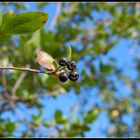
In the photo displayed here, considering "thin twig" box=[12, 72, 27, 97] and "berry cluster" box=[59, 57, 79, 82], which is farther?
"thin twig" box=[12, 72, 27, 97]

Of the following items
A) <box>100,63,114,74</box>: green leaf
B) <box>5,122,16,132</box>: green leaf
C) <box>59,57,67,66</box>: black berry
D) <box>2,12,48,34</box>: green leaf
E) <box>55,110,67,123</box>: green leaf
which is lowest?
<box>5,122,16,132</box>: green leaf

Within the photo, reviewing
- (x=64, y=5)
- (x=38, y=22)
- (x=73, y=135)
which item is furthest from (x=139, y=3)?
(x=38, y=22)

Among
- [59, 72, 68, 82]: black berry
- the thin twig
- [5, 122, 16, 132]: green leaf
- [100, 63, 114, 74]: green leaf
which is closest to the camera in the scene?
[59, 72, 68, 82]: black berry

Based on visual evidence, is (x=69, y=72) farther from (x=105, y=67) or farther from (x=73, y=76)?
(x=105, y=67)

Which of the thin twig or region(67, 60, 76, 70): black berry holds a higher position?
region(67, 60, 76, 70): black berry

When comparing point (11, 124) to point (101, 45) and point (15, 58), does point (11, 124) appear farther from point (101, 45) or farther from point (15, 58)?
point (101, 45)

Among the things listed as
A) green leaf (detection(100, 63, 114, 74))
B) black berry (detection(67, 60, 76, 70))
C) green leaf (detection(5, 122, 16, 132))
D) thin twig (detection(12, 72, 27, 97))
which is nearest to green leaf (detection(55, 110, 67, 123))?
green leaf (detection(5, 122, 16, 132))

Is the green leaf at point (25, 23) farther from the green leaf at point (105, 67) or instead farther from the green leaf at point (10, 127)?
the green leaf at point (105, 67)

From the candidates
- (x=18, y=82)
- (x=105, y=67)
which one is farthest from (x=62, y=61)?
(x=105, y=67)

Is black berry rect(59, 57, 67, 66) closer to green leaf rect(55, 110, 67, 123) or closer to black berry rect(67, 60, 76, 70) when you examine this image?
black berry rect(67, 60, 76, 70)
